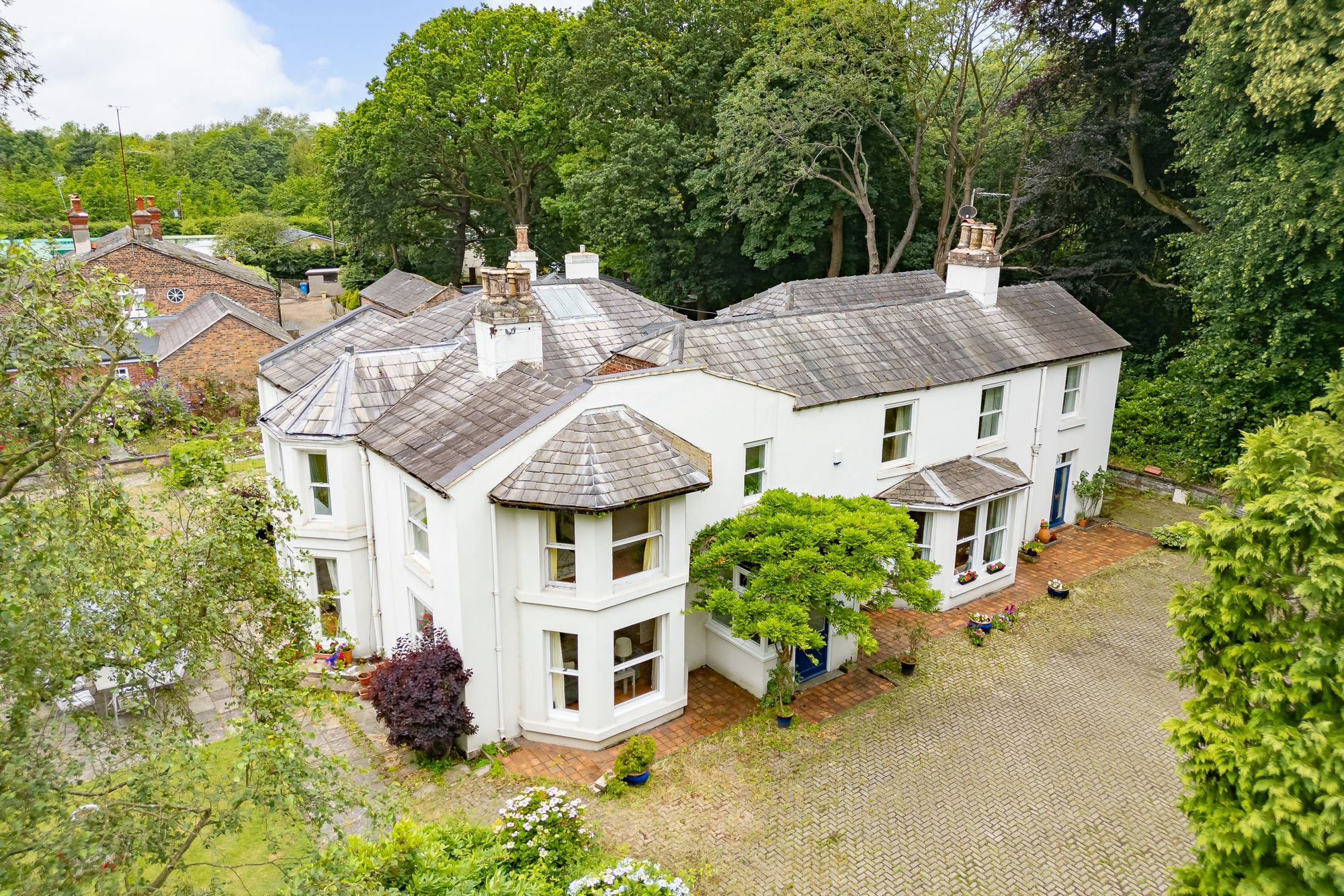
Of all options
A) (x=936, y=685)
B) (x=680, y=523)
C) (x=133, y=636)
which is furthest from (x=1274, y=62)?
(x=133, y=636)

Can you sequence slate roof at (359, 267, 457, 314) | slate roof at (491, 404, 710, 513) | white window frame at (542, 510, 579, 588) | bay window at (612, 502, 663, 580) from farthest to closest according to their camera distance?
slate roof at (359, 267, 457, 314) → bay window at (612, 502, 663, 580) → white window frame at (542, 510, 579, 588) → slate roof at (491, 404, 710, 513)

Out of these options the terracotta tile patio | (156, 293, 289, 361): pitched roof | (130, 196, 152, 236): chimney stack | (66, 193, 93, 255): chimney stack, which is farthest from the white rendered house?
(130, 196, 152, 236): chimney stack

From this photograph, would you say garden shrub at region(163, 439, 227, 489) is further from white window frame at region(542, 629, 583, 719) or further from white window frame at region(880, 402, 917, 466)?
white window frame at region(880, 402, 917, 466)

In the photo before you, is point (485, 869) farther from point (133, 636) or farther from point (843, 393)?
point (843, 393)

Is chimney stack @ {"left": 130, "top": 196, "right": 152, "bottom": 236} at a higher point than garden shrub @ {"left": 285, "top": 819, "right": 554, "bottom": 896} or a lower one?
higher

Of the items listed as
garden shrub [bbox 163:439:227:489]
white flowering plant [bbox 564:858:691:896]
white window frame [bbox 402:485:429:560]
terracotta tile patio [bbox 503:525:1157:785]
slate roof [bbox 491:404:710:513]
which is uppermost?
garden shrub [bbox 163:439:227:489]

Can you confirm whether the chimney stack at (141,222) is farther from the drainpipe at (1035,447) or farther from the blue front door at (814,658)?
the drainpipe at (1035,447)

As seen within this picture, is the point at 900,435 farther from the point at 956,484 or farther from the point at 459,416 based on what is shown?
the point at 459,416

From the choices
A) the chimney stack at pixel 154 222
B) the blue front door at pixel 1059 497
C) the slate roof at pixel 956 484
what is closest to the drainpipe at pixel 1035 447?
the blue front door at pixel 1059 497
